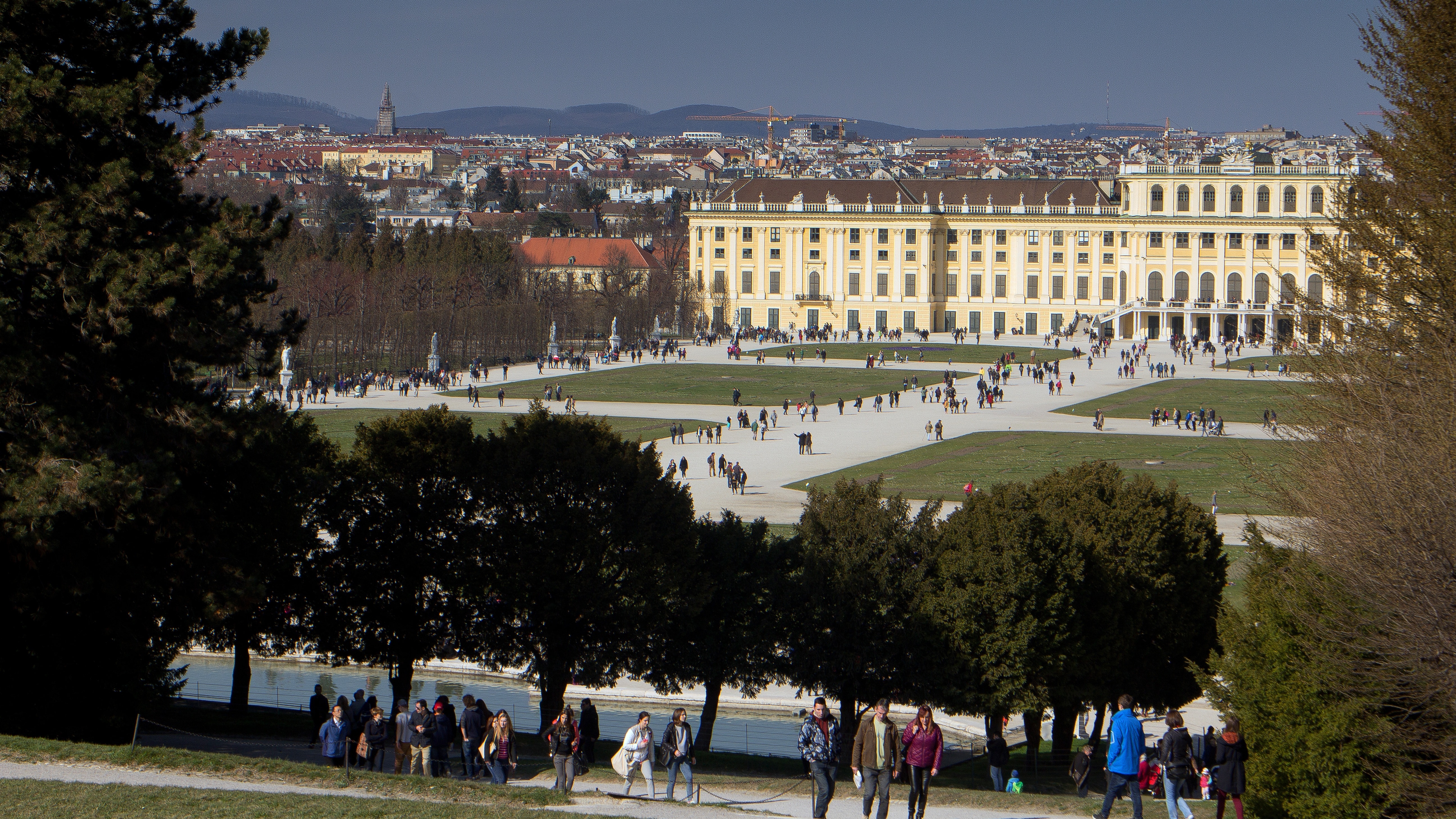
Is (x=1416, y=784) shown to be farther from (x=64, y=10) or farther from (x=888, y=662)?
(x=64, y=10)

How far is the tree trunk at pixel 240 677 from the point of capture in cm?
2403

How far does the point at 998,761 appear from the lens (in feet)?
68.2

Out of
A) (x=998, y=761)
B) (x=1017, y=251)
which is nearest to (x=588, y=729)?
(x=998, y=761)

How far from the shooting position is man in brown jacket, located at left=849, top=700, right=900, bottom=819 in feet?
47.8

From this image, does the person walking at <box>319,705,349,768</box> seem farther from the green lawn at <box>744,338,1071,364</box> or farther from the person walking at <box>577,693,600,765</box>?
the green lawn at <box>744,338,1071,364</box>

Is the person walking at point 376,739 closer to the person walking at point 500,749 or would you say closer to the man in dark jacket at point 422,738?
the man in dark jacket at point 422,738

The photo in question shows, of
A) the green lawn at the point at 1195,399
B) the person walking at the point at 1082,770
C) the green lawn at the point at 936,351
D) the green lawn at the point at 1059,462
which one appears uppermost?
the green lawn at the point at 936,351

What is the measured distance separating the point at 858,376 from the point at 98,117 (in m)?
64.4

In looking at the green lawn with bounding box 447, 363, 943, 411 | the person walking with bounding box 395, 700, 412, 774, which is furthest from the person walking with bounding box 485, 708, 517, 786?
the green lawn with bounding box 447, 363, 943, 411

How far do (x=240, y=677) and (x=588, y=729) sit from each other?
8212 millimetres

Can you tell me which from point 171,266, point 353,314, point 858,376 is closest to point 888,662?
point 171,266

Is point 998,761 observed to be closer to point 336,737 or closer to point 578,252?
point 336,737

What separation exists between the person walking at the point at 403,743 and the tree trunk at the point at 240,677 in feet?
24.6

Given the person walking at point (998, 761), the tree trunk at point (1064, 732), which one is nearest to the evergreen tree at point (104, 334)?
the person walking at point (998, 761)
